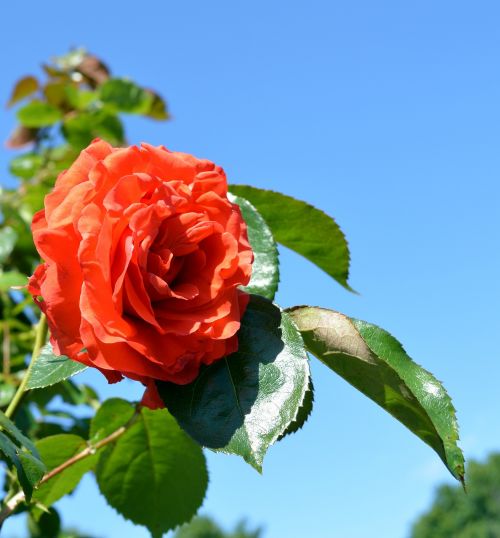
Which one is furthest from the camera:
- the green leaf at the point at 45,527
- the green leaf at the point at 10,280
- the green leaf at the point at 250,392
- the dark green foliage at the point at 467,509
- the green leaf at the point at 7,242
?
the dark green foliage at the point at 467,509

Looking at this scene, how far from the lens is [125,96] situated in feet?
8.57

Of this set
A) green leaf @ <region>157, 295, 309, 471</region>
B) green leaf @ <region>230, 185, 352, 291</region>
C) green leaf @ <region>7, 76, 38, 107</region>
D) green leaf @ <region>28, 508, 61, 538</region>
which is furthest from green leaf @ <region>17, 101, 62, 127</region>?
green leaf @ <region>157, 295, 309, 471</region>

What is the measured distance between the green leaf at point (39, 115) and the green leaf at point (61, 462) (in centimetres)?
Result: 171

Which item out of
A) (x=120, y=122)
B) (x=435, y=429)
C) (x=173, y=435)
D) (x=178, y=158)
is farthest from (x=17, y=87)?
(x=435, y=429)

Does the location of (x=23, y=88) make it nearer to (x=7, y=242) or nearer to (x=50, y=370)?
(x=7, y=242)

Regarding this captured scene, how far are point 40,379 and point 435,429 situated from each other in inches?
15.1

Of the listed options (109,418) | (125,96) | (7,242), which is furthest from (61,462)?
(125,96)

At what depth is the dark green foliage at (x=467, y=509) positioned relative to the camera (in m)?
38.9

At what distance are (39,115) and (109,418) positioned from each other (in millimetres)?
1709

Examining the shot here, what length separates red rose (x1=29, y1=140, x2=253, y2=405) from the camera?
708 millimetres

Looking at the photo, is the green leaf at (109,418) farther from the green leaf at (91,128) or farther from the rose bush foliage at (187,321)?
the green leaf at (91,128)

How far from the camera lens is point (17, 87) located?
2.87 metres

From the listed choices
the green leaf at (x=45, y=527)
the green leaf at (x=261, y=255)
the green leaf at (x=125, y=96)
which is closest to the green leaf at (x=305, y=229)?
the green leaf at (x=261, y=255)

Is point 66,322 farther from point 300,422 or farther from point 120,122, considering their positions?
point 120,122
